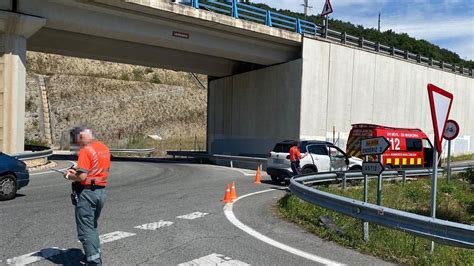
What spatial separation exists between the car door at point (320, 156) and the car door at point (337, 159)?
0.69 feet

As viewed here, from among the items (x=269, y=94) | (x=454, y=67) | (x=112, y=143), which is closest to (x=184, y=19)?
(x=269, y=94)

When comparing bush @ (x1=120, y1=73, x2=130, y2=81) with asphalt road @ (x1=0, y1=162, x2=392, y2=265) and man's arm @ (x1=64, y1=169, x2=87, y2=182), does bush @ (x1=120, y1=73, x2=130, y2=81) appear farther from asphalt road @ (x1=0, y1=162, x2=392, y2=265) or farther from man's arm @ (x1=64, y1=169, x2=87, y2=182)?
man's arm @ (x1=64, y1=169, x2=87, y2=182)

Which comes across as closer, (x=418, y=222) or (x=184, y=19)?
(x=418, y=222)

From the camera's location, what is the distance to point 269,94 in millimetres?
30391

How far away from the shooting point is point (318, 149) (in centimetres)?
1808

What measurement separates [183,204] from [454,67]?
35.2 metres

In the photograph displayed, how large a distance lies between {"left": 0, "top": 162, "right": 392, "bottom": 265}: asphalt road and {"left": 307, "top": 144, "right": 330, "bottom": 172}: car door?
16.8ft

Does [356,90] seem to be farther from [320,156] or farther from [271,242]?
[271,242]

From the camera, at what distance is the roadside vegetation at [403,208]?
6766mm

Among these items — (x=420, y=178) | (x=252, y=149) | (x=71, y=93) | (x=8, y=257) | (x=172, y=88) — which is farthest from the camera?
(x=172, y=88)

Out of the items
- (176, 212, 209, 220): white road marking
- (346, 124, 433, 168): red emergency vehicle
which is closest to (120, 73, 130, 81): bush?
(346, 124, 433, 168): red emergency vehicle

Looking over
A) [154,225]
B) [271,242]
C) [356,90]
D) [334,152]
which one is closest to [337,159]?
[334,152]

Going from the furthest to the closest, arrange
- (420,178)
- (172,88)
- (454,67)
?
(172,88), (454,67), (420,178)

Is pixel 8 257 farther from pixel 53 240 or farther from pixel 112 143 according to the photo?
pixel 112 143
